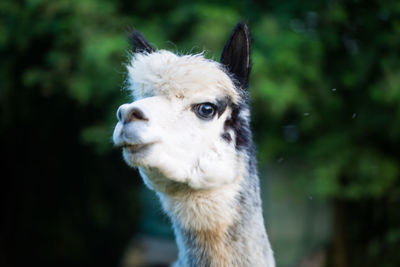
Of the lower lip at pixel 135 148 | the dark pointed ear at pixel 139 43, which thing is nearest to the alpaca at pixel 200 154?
the lower lip at pixel 135 148

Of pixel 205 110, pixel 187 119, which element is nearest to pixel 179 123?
pixel 187 119

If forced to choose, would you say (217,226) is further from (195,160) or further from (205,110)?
(205,110)

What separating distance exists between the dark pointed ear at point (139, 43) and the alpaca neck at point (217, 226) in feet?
2.55

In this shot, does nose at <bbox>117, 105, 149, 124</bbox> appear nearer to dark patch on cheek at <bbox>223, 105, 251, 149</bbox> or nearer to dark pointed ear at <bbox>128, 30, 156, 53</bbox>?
dark patch on cheek at <bbox>223, 105, 251, 149</bbox>

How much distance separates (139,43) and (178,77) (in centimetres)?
50

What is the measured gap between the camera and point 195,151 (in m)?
2.08

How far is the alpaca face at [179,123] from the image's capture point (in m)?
1.94

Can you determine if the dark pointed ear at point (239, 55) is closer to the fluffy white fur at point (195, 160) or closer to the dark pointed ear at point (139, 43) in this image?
the fluffy white fur at point (195, 160)

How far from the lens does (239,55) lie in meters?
2.38

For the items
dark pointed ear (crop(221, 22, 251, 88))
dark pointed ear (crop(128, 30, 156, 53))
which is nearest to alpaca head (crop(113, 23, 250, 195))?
dark pointed ear (crop(221, 22, 251, 88))

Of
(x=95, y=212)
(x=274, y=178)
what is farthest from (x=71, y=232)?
(x=274, y=178)

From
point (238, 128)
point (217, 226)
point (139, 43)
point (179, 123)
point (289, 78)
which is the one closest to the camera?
point (179, 123)

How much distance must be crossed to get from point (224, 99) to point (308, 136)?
343cm

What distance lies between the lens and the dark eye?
6.99 feet
